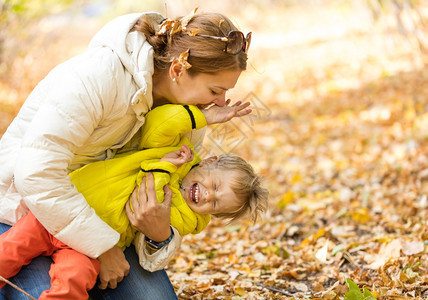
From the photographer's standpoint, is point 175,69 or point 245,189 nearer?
point 175,69

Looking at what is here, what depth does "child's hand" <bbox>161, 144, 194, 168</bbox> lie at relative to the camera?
219 centimetres

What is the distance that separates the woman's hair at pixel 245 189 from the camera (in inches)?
91.7

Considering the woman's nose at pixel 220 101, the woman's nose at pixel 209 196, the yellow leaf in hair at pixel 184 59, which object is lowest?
the woman's nose at pixel 209 196

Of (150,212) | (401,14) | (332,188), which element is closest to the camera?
(150,212)

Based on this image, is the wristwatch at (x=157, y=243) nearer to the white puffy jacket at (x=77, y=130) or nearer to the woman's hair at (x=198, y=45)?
the white puffy jacket at (x=77, y=130)

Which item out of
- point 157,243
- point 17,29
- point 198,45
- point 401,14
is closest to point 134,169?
point 157,243

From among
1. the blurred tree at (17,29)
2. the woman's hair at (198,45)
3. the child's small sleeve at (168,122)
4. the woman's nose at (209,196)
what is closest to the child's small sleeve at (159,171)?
the child's small sleeve at (168,122)

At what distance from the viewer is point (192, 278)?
2.98 m

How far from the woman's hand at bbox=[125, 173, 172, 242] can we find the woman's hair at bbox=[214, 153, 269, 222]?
1.14 feet

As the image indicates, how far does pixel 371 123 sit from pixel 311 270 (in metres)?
3.59

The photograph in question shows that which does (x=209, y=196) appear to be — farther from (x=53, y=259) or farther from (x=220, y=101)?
(x=53, y=259)

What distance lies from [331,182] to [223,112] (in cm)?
284

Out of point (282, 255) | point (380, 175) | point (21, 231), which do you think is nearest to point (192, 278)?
point (282, 255)

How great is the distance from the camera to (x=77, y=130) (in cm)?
186
